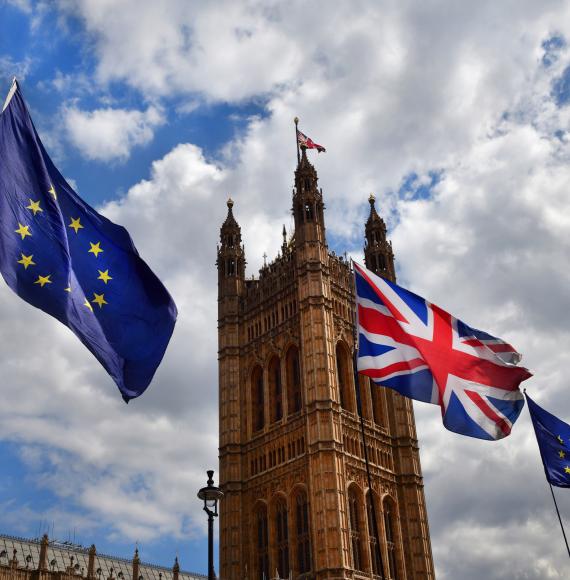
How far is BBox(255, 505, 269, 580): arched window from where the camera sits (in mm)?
58375

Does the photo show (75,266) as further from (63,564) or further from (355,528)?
(63,564)

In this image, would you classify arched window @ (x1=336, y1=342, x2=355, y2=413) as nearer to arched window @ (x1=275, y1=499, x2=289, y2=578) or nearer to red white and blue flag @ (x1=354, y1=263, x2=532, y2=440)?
arched window @ (x1=275, y1=499, x2=289, y2=578)

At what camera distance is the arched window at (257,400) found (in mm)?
64750

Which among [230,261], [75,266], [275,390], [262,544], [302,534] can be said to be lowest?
[75,266]

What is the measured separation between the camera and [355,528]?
186 feet

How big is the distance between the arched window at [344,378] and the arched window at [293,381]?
319 centimetres

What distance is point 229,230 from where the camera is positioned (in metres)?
75.1

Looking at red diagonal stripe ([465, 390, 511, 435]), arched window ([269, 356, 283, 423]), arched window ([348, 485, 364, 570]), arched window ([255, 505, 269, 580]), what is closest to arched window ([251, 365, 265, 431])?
arched window ([269, 356, 283, 423])

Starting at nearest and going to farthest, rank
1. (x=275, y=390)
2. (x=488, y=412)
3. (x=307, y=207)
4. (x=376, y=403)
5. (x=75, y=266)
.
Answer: (x=75, y=266) < (x=488, y=412) < (x=275, y=390) < (x=376, y=403) < (x=307, y=207)

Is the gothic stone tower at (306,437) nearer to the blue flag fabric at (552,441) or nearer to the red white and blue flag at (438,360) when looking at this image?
the blue flag fabric at (552,441)

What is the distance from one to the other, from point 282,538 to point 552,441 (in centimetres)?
3383

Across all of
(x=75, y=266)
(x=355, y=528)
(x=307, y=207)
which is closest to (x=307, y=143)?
(x=307, y=207)

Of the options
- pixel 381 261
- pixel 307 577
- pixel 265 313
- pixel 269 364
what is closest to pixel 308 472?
pixel 307 577

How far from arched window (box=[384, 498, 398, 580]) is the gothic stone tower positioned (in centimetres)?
8
